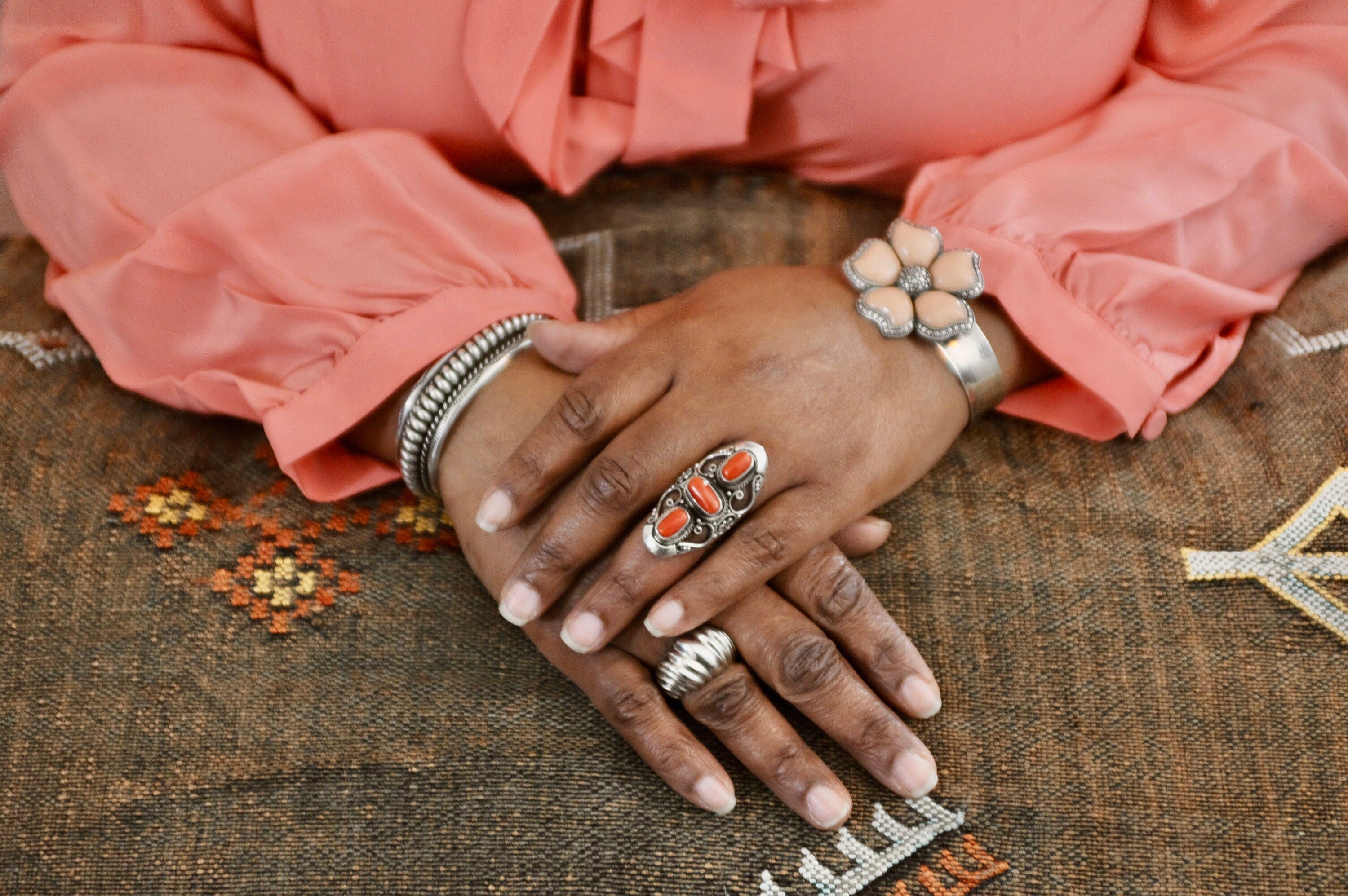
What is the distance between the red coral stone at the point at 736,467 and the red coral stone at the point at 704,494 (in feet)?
0.04

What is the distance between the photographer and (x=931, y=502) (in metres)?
0.78

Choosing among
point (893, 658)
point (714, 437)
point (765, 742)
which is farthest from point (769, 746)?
point (714, 437)

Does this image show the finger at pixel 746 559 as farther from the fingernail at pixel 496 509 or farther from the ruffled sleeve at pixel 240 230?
the ruffled sleeve at pixel 240 230

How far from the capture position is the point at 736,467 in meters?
0.65

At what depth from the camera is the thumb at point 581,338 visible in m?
0.74

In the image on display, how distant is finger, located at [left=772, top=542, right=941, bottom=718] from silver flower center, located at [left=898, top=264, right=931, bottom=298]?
21cm

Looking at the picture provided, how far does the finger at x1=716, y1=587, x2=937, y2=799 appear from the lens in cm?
64

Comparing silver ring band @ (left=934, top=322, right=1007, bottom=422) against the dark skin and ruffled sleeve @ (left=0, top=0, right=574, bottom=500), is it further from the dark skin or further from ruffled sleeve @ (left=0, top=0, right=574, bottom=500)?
ruffled sleeve @ (left=0, top=0, right=574, bottom=500)

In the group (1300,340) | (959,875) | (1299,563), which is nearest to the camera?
(959,875)

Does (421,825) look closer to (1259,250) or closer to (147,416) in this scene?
(147,416)

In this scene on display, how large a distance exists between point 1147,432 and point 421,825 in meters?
0.64

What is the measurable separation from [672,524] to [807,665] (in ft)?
0.44

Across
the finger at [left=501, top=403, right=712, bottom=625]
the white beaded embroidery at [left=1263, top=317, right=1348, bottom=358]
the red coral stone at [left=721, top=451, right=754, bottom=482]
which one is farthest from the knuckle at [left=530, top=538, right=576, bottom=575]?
the white beaded embroidery at [left=1263, top=317, right=1348, bottom=358]

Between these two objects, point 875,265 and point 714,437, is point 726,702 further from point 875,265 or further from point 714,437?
point 875,265
